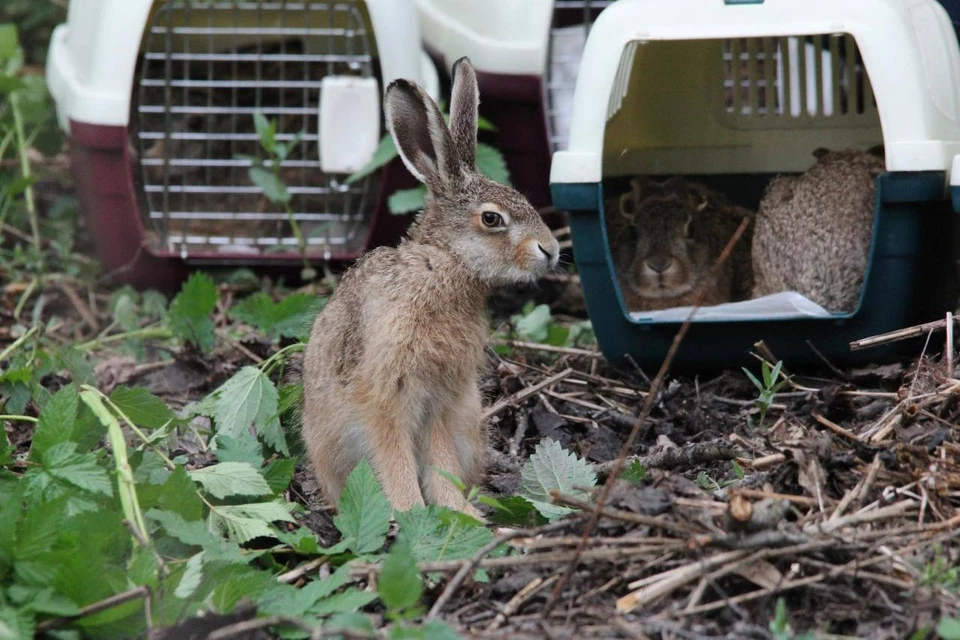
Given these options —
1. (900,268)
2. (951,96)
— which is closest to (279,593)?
(900,268)

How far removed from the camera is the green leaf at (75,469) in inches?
117

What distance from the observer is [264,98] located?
647cm

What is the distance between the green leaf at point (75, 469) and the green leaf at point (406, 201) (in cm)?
255

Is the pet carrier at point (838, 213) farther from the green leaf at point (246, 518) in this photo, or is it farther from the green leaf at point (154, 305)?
the green leaf at point (154, 305)

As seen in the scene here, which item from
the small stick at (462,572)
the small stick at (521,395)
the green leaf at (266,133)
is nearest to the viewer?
the small stick at (462,572)

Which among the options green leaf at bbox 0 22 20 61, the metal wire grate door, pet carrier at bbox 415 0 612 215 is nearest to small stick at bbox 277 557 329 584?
the metal wire grate door

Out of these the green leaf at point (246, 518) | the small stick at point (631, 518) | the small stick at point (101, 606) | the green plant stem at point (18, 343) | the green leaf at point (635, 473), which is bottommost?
the green plant stem at point (18, 343)

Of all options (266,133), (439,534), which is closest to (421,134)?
(439,534)

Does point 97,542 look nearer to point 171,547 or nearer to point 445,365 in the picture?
point 171,547

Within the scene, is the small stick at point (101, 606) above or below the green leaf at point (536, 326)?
above

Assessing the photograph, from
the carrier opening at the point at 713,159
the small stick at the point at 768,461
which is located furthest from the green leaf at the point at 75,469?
the carrier opening at the point at 713,159

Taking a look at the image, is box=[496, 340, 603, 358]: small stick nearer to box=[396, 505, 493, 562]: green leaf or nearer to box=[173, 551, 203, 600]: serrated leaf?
box=[396, 505, 493, 562]: green leaf

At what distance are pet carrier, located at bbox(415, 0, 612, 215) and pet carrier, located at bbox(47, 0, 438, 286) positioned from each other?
25 cm

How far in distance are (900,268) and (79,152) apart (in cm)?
365
